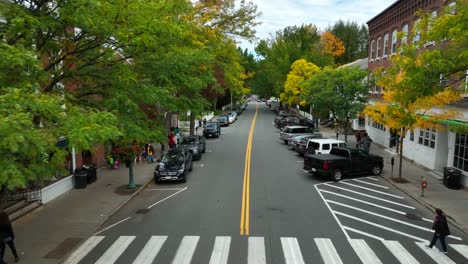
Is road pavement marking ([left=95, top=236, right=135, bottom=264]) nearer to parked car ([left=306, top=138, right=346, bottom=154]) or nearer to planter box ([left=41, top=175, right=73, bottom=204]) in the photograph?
planter box ([left=41, top=175, right=73, bottom=204])

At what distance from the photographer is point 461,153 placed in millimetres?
19891

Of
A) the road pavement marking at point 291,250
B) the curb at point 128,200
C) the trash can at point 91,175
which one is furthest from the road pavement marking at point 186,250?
the trash can at point 91,175

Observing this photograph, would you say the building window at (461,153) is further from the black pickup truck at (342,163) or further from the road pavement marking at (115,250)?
the road pavement marking at (115,250)

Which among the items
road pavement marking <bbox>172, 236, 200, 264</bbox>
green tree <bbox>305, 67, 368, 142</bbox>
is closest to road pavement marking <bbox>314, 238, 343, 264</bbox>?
road pavement marking <bbox>172, 236, 200, 264</bbox>

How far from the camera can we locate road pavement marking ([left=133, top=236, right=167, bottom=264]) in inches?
398

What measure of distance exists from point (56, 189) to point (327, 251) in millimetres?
11811

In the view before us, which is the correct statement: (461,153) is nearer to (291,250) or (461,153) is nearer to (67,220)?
(291,250)

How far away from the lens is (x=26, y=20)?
9.57m

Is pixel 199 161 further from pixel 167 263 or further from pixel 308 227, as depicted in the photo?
pixel 167 263

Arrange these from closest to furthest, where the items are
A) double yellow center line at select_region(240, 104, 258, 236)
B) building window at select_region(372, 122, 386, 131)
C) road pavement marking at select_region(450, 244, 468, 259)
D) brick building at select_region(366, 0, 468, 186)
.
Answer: road pavement marking at select_region(450, 244, 468, 259) → double yellow center line at select_region(240, 104, 258, 236) → brick building at select_region(366, 0, 468, 186) → building window at select_region(372, 122, 386, 131)

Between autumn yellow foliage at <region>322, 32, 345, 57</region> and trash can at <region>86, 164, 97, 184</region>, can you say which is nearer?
trash can at <region>86, 164, 97, 184</region>

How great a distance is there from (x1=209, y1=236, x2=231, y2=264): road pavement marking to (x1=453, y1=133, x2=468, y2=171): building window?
14.2 meters

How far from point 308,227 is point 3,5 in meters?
10.8

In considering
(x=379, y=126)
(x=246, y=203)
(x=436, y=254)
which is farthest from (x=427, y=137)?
(x=436, y=254)
